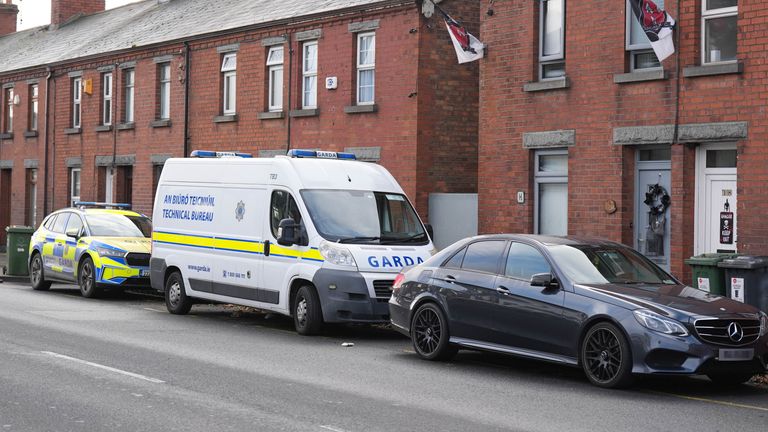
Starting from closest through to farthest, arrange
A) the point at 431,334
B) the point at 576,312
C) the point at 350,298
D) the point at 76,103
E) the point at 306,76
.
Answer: the point at 576,312 → the point at 431,334 → the point at 350,298 → the point at 306,76 → the point at 76,103

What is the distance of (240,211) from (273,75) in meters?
11.0

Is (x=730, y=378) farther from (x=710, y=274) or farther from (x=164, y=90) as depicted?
(x=164, y=90)

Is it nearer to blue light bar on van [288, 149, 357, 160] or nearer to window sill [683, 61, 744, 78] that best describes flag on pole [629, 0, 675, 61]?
window sill [683, 61, 744, 78]

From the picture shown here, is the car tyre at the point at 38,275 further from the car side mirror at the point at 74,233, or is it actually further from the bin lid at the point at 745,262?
the bin lid at the point at 745,262

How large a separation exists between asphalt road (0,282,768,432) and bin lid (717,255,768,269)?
2.09 meters

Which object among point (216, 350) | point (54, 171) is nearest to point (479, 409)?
point (216, 350)

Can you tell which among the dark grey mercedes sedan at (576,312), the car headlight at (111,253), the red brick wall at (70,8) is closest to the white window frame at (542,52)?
the dark grey mercedes sedan at (576,312)

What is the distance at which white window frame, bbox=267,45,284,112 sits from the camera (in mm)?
26438

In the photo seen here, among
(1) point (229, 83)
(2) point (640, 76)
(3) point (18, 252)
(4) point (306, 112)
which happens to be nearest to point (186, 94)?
(1) point (229, 83)

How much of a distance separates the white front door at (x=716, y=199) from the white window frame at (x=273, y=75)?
38.7 ft

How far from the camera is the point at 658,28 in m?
17.0

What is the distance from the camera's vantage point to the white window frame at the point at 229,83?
92.1 feet

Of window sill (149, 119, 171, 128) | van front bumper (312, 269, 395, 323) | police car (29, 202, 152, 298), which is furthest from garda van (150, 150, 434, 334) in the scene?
window sill (149, 119, 171, 128)

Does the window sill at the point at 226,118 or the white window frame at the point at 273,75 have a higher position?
the white window frame at the point at 273,75
